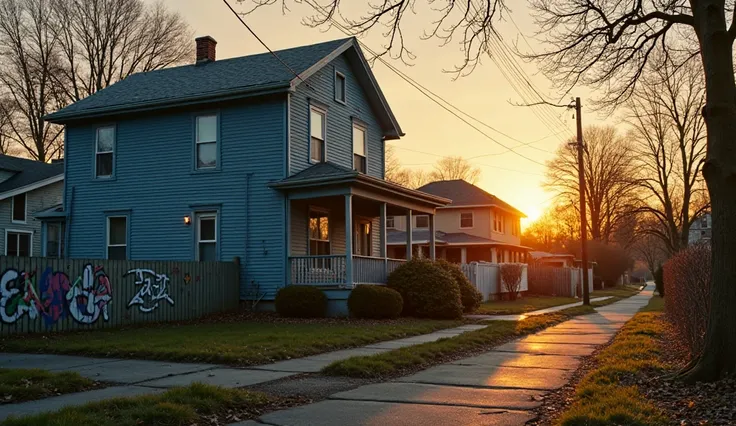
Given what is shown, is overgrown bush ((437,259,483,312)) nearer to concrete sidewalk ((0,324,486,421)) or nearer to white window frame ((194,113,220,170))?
white window frame ((194,113,220,170))

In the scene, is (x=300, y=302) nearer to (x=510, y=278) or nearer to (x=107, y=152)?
(x=107, y=152)

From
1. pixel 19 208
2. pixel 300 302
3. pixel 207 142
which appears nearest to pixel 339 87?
pixel 207 142

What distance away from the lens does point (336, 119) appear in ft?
76.5

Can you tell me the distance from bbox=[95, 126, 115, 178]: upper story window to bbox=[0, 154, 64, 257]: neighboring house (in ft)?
31.4

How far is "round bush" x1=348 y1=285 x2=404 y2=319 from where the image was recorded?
59.3 ft

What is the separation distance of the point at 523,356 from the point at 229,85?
44.0 feet

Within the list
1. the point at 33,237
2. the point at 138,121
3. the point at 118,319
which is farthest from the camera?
the point at 33,237

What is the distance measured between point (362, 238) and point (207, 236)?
6224mm

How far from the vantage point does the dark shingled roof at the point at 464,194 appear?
4581 centimetres

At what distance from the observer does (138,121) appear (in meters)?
22.6

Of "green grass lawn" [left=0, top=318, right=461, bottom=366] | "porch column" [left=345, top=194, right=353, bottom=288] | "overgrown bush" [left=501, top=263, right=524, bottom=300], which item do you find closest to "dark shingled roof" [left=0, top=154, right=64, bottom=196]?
"green grass lawn" [left=0, top=318, right=461, bottom=366]

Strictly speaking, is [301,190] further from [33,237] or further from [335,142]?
[33,237]

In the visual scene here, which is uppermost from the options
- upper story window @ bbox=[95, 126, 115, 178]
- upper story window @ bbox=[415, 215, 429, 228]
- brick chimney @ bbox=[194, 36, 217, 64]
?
brick chimney @ bbox=[194, 36, 217, 64]

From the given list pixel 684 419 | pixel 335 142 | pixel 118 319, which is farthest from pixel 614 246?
pixel 684 419
